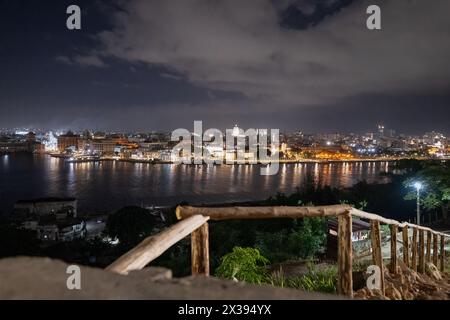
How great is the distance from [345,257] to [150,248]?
4.11ft

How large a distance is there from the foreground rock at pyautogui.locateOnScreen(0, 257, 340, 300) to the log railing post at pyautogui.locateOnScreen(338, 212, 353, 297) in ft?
3.73

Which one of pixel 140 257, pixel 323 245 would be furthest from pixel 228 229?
pixel 140 257

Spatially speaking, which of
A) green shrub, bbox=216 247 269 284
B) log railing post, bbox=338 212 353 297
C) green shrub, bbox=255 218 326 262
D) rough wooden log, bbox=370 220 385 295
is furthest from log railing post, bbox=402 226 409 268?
green shrub, bbox=255 218 326 262

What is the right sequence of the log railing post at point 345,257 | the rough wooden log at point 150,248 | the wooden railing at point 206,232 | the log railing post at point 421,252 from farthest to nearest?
the log railing post at point 421,252, the log railing post at point 345,257, the wooden railing at point 206,232, the rough wooden log at point 150,248

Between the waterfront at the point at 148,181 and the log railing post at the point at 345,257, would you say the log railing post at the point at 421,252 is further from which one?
the waterfront at the point at 148,181

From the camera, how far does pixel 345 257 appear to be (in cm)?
196

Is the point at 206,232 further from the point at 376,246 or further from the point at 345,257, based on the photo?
the point at 376,246

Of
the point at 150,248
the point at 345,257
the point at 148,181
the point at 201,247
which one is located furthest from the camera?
the point at 148,181

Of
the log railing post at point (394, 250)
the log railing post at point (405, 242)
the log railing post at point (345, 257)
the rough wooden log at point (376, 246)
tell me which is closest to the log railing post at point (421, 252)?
the log railing post at point (405, 242)

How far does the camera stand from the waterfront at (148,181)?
85.3ft

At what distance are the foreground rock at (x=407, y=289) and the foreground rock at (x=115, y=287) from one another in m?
1.37

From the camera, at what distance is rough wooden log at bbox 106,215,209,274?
113cm

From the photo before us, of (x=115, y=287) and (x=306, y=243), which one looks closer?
(x=115, y=287)

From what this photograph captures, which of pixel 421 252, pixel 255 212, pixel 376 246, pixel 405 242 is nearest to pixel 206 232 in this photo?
pixel 255 212
